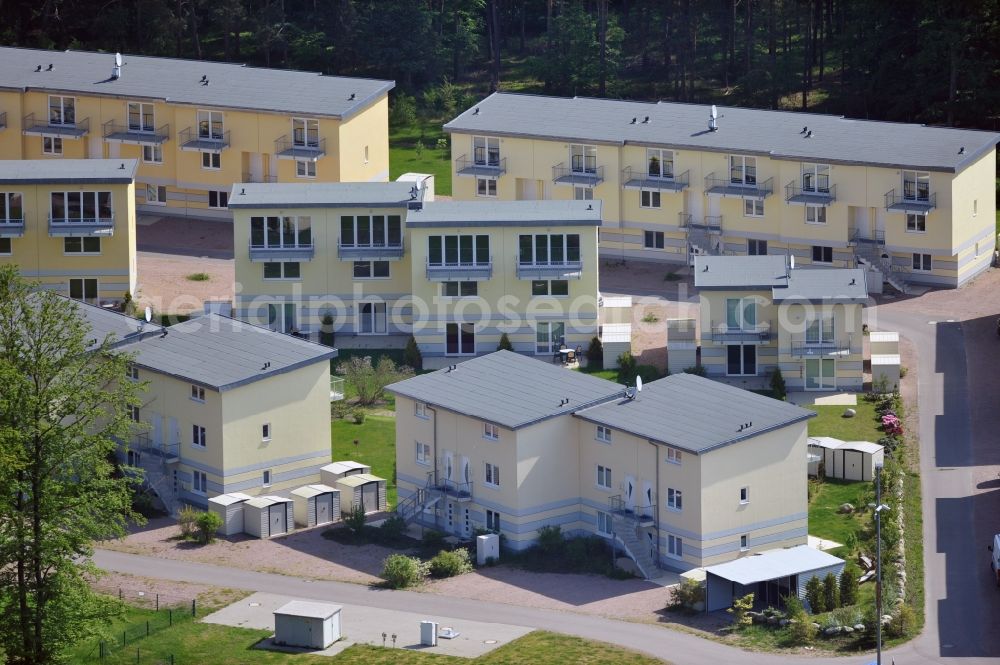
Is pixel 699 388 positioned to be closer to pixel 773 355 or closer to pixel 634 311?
pixel 773 355

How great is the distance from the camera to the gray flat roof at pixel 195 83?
5113 inches

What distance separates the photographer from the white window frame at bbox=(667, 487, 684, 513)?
9112cm

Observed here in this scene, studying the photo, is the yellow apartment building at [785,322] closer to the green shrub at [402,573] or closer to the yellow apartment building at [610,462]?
the yellow apartment building at [610,462]

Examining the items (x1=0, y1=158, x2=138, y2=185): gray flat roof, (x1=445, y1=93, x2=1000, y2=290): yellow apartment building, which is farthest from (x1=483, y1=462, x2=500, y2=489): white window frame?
(x1=445, y1=93, x2=1000, y2=290): yellow apartment building

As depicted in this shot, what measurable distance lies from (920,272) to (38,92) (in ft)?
150

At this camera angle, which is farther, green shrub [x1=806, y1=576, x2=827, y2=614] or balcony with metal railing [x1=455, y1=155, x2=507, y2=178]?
balcony with metal railing [x1=455, y1=155, x2=507, y2=178]

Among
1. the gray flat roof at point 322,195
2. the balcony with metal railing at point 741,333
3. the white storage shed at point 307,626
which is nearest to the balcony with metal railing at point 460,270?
the gray flat roof at point 322,195

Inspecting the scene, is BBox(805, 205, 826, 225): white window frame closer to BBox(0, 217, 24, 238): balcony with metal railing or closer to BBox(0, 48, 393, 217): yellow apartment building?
BBox(0, 48, 393, 217): yellow apartment building

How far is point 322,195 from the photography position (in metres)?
116

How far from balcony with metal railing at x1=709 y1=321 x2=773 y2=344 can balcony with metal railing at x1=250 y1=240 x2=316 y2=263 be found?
1847 cm

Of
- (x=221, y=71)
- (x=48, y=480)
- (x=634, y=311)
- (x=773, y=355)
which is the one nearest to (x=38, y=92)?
(x=221, y=71)

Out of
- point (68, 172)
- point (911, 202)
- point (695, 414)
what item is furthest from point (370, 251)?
point (695, 414)

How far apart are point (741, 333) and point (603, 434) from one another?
17.0 m

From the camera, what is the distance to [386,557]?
93.6m
